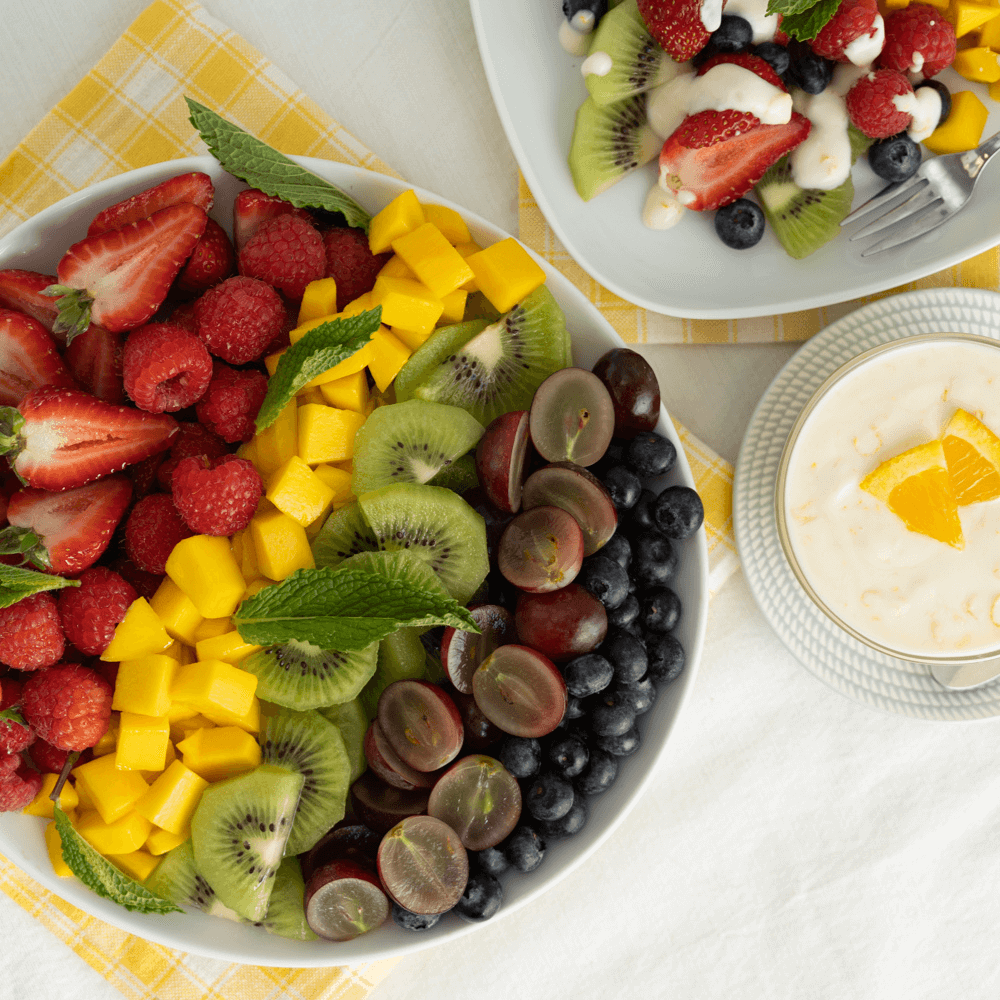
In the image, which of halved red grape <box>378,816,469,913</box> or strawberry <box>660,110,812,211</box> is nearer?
halved red grape <box>378,816,469,913</box>

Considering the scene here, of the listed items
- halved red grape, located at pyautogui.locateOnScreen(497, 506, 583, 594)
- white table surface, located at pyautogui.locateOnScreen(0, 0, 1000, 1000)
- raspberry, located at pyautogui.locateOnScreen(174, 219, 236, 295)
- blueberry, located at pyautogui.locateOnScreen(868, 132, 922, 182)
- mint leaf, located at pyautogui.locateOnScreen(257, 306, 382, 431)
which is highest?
raspberry, located at pyautogui.locateOnScreen(174, 219, 236, 295)

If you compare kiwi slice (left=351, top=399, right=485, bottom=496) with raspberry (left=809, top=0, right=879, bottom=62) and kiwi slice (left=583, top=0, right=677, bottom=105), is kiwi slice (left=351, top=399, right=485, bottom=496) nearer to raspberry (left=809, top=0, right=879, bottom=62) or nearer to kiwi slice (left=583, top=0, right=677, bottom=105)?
kiwi slice (left=583, top=0, right=677, bottom=105)

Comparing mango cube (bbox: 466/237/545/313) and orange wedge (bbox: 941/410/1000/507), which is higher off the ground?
mango cube (bbox: 466/237/545/313)

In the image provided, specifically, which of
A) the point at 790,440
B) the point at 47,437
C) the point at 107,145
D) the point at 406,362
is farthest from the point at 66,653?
the point at 790,440

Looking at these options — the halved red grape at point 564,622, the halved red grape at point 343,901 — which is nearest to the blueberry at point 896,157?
the halved red grape at point 564,622

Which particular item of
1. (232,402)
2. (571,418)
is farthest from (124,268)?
(571,418)

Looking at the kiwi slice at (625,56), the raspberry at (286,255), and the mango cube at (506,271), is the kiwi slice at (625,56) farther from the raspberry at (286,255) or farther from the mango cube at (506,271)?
the raspberry at (286,255)

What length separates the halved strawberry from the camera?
988mm

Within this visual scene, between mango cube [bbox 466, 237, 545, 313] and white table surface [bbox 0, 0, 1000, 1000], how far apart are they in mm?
223

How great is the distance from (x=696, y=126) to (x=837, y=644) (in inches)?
28.9

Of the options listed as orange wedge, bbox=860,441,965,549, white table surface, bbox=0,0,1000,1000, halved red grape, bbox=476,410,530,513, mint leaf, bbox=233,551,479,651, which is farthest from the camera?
white table surface, bbox=0,0,1000,1000

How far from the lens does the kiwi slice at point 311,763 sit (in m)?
0.98

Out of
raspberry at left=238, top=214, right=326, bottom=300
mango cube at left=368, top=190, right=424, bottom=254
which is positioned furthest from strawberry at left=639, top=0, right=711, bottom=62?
raspberry at left=238, top=214, right=326, bottom=300

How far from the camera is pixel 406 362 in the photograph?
1.01m
